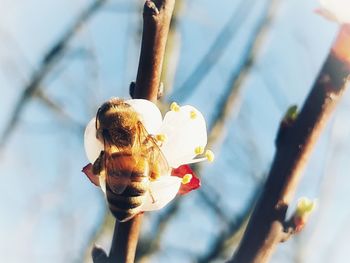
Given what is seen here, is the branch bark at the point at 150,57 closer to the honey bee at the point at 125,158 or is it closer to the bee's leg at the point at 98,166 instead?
the honey bee at the point at 125,158

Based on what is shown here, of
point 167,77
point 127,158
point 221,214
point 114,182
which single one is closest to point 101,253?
point 114,182

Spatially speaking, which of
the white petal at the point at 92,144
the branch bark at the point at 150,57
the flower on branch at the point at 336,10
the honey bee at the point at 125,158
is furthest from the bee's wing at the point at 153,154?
the flower on branch at the point at 336,10

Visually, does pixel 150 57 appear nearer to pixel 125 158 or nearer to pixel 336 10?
→ pixel 336 10

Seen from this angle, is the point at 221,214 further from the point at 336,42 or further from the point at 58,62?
the point at 336,42

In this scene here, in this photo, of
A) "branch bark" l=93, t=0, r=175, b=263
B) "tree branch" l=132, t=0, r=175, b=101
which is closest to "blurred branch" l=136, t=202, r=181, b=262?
"branch bark" l=93, t=0, r=175, b=263

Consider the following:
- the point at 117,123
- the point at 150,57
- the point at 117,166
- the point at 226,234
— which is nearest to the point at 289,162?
the point at 150,57

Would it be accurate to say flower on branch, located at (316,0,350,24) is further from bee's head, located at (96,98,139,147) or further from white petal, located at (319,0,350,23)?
bee's head, located at (96,98,139,147)
